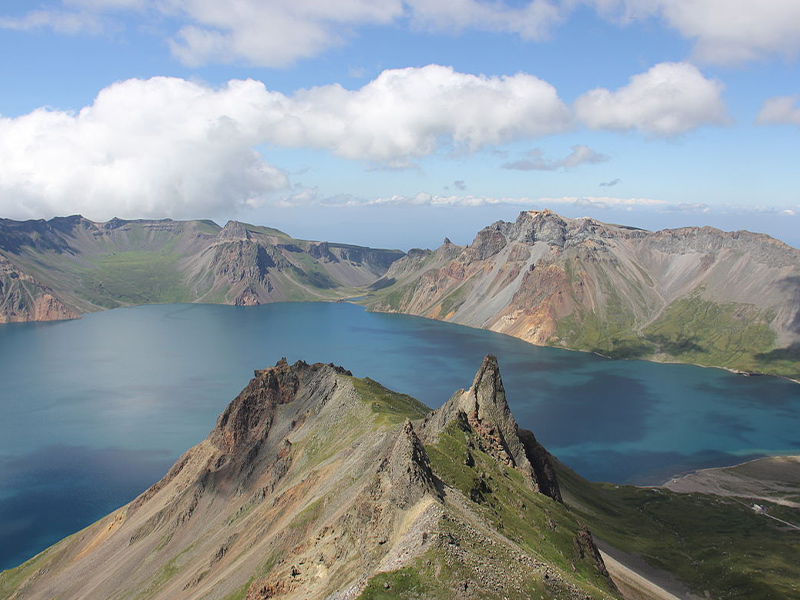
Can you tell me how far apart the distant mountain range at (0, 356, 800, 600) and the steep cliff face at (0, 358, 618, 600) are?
240 millimetres

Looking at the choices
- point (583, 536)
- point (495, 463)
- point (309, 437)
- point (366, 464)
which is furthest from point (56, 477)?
point (583, 536)

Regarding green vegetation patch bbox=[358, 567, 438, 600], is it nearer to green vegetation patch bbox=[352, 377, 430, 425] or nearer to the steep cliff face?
the steep cliff face

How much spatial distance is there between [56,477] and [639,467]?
145 m

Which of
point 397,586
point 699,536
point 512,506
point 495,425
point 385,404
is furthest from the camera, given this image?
point 385,404

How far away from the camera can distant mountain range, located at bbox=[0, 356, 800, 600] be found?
49.7 metres

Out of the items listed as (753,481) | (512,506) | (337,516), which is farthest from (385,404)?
(753,481)

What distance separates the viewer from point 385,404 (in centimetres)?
11606

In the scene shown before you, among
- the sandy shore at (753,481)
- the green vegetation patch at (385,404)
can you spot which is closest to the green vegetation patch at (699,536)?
the sandy shore at (753,481)

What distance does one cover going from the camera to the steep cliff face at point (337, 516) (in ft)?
158

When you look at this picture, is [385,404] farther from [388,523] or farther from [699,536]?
[388,523]

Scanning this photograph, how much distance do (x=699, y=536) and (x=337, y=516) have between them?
244 ft

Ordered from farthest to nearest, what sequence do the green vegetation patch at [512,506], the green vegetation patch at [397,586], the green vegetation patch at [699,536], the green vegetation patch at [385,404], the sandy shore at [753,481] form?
the sandy shore at [753,481]
the green vegetation patch at [385,404]
the green vegetation patch at [699,536]
the green vegetation patch at [512,506]
the green vegetation patch at [397,586]

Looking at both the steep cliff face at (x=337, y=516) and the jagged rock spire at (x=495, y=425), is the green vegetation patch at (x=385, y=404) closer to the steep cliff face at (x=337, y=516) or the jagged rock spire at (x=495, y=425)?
the steep cliff face at (x=337, y=516)

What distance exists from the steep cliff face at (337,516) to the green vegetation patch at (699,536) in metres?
29.8
